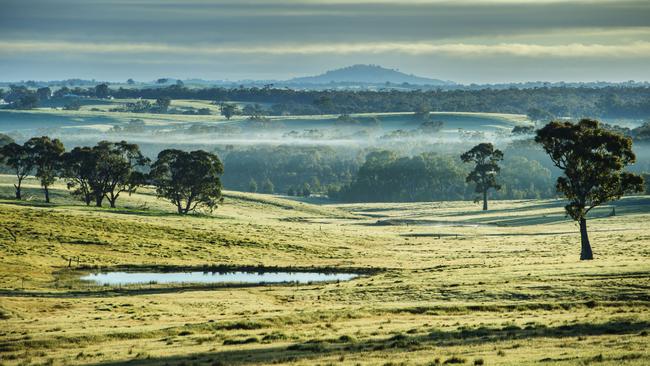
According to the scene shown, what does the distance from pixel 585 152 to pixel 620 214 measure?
167 feet

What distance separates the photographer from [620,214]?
119875mm

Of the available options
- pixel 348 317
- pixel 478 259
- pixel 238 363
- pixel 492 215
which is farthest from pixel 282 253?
pixel 492 215

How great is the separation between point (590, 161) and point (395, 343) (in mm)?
42297

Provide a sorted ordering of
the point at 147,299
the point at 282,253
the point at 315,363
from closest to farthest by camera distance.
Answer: the point at 315,363 → the point at 147,299 → the point at 282,253

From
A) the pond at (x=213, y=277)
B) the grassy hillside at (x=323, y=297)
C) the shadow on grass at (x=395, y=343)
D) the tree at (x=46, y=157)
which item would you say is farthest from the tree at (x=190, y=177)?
the shadow on grass at (x=395, y=343)

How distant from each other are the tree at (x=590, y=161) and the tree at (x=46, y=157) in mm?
73689

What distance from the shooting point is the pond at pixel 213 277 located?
65.2m

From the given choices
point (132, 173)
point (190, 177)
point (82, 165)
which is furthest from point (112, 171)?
point (190, 177)

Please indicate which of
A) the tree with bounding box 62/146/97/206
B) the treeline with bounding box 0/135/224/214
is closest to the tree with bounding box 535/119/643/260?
the treeline with bounding box 0/135/224/214

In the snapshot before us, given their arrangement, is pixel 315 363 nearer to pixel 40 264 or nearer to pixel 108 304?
pixel 108 304

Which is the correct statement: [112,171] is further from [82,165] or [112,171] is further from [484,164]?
[484,164]

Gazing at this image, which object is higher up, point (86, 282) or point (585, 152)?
point (585, 152)

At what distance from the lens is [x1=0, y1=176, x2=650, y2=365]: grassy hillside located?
34156 mm

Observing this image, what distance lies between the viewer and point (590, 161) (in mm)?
72688
